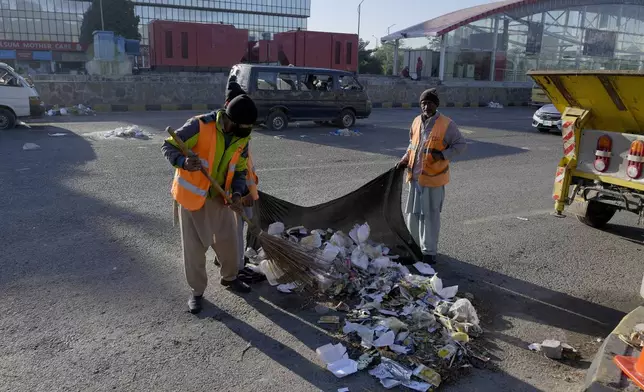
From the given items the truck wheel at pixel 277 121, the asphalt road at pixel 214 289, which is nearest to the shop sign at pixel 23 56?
the truck wheel at pixel 277 121

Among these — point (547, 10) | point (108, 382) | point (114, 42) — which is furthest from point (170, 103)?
point (547, 10)

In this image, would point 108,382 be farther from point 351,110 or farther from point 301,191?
point 351,110

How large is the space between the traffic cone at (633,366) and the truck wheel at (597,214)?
3784 millimetres

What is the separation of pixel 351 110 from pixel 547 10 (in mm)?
24636

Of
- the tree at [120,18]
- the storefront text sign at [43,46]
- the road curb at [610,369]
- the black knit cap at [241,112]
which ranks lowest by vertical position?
the road curb at [610,369]

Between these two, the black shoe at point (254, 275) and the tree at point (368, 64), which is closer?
the black shoe at point (254, 275)

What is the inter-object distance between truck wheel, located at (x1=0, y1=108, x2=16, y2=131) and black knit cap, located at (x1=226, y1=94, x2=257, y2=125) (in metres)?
12.1

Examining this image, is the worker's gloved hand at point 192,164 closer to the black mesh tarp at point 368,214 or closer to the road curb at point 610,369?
the black mesh tarp at point 368,214

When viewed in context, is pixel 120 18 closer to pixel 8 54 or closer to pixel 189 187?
pixel 8 54

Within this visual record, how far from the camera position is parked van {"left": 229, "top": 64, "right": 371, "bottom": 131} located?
14281mm

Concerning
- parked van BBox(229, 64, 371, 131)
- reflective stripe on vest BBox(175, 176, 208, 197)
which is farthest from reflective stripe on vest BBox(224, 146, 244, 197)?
parked van BBox(229, 64, 371, 131)

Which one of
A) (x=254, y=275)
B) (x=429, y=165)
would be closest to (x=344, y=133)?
(x=429, y=165)

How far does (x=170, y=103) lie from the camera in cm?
2017

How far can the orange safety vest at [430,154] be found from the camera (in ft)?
16.0
